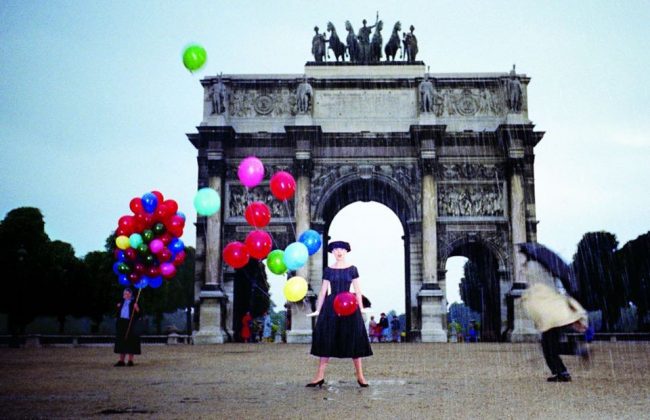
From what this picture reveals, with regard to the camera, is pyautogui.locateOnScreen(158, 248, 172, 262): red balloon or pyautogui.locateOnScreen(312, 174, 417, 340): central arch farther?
pyautogui.locateOnScreen(312, 174, 417, 340): central arch

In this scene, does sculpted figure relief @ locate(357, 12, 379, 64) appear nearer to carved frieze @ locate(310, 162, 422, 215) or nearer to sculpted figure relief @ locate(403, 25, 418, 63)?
sculpted figure relief @ locate(403, 25, 418, 63)

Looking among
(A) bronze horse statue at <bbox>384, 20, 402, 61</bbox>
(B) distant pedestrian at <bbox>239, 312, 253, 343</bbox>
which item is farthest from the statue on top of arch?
(B) distant pedestrian at <bbox>239, 312, 253, 343</bbox>

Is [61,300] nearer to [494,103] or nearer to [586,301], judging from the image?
[494,103]

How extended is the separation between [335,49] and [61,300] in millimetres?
25930

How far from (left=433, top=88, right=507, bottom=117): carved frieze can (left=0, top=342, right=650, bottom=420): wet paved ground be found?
20.2m

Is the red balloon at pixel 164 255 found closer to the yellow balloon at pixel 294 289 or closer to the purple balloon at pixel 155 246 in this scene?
the purple balloon at pixel 155 246

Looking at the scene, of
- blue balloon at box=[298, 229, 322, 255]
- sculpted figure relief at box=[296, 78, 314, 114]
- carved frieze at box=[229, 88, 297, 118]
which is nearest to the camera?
blue balloon at box=[298, 229, 322, 255]

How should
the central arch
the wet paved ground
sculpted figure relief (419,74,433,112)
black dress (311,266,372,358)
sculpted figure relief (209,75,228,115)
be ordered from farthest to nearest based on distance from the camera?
sculpted figure relief (209,75,228,115) < the central arch < sculpted figure relief (419,74,433,112) < black dress (311,266,372,358) < the wet paved ground

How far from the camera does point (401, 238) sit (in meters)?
33.4

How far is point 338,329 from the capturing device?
851 cm

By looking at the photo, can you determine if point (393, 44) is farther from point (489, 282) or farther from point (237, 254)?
point (237, 254)

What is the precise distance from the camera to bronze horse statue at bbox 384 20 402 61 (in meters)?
32.2

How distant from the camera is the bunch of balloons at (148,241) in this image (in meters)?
14.9

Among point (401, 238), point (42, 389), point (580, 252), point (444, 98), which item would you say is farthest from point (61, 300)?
point (42, 389)
